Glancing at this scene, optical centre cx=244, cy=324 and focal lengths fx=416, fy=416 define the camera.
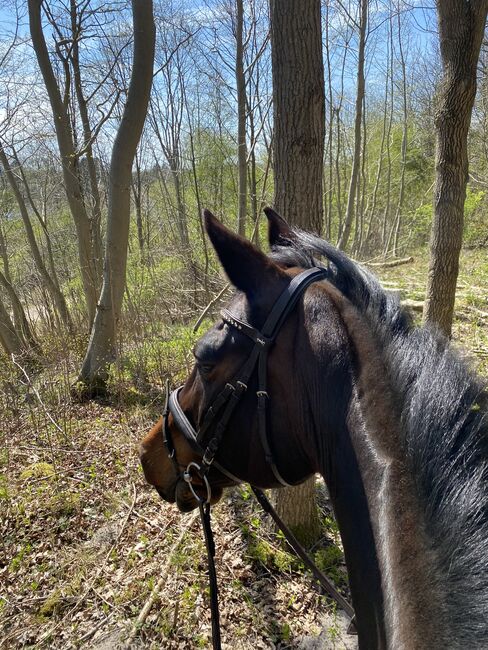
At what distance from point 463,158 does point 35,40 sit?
8161 millimetres

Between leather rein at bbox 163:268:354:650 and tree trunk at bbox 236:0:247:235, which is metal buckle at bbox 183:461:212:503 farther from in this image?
tree trunk at bbox 236:0:247:235

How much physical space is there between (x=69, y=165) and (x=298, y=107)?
730 cm

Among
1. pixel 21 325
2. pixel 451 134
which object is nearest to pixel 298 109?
pixel 451 134

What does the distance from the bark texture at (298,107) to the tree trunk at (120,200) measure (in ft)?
13.3

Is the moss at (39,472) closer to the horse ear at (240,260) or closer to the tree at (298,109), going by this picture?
the tree at (298,109)

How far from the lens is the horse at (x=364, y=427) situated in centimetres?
89

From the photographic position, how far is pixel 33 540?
386 cm

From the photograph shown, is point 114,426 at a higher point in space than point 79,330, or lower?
lower

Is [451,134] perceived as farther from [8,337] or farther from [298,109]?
[8,337]

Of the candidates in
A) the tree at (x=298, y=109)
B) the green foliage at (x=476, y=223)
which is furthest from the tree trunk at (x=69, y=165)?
the green foliage at (x=476, y=223)

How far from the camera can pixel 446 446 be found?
97 centimetres

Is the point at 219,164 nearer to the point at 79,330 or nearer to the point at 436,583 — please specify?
the point at 79,330

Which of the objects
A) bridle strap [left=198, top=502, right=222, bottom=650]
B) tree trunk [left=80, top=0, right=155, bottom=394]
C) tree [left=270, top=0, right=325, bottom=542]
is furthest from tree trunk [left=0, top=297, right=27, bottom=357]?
bridle strap [left=198, top=502, right=222, bottom=650]

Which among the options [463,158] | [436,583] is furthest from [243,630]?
[463,158]
